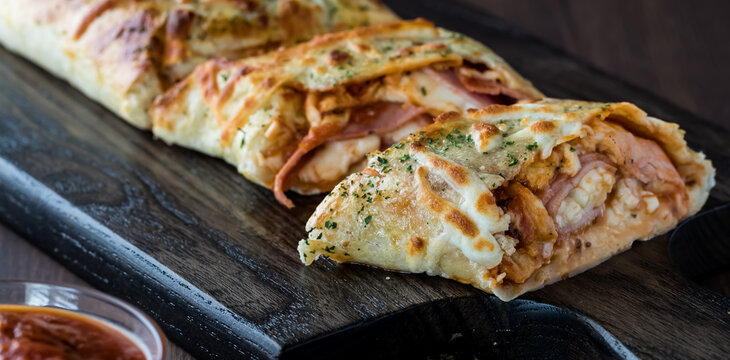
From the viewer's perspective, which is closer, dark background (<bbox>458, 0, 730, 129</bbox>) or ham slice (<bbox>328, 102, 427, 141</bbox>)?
ham slice (<bbox>328, 102, 427, 141</bbox>)

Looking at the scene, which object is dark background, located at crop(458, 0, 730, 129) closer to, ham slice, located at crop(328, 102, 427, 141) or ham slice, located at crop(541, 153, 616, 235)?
ham slice, located at crop(328, 102, 427, 141)

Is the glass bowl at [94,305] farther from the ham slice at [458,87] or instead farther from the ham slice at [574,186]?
the ham slice at [458,87]

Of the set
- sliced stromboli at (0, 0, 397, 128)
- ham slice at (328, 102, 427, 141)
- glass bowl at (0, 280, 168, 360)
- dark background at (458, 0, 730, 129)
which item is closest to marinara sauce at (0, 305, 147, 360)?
A: glass bowl at (0, 280, 168, 360)

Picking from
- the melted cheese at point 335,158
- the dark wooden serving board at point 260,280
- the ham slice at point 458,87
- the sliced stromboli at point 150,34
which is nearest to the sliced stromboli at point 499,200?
the dark wooden serving board at point 260,280

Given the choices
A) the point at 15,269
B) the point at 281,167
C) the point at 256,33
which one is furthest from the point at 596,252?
the point at 15,269

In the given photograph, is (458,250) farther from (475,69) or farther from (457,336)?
(475,69)
